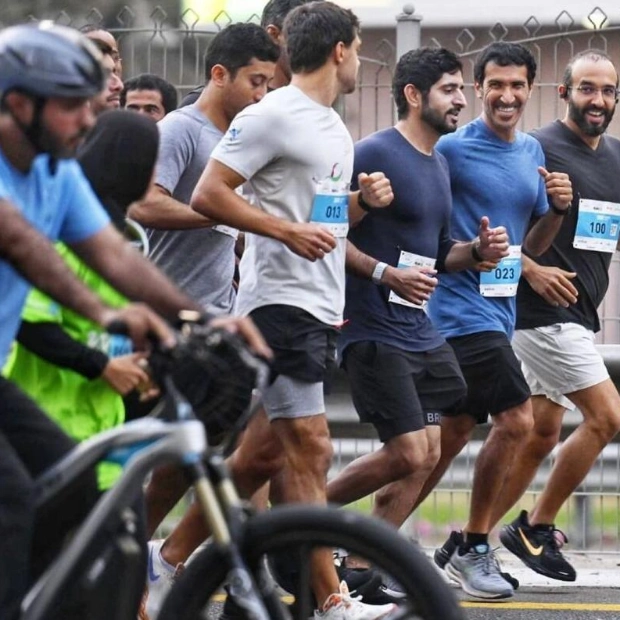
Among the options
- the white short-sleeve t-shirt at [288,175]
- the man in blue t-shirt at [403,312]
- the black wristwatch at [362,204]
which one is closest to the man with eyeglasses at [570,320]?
the man in blue t-shirt at [403,312]

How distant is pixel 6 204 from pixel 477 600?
3.71 meters

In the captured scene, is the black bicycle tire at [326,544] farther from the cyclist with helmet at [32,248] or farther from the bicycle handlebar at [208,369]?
the cyclist with helmet at [32,248]

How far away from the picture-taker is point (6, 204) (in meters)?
3.91

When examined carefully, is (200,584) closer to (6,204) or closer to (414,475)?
(6,204)

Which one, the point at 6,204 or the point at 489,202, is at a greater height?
the point at 6,204

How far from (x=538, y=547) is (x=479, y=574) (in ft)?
1.41

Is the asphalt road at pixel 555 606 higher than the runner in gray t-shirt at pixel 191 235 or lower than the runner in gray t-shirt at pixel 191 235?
lower

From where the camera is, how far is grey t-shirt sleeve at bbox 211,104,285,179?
6039 mm

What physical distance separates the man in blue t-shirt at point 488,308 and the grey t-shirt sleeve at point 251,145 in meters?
1.39

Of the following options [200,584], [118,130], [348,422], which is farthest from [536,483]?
[200,584]

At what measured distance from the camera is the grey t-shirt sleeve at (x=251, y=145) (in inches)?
238

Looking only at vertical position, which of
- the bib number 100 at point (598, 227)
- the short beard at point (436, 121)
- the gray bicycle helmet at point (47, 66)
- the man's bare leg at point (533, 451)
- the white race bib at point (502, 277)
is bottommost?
the man's bare leg at point (533, 451)

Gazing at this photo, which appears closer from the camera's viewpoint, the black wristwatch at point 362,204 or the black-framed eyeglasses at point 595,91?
the black wristwatch at point 362,204

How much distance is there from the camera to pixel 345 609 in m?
5.87
